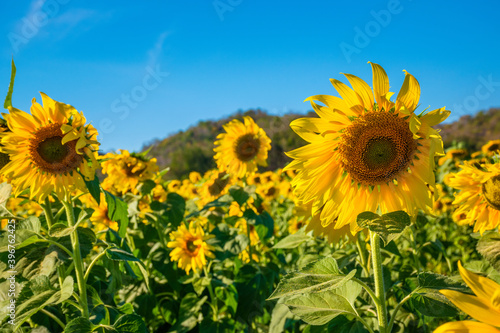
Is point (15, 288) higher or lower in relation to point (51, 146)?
lower

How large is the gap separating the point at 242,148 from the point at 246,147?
0.05m

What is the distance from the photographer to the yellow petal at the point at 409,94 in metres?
1.57

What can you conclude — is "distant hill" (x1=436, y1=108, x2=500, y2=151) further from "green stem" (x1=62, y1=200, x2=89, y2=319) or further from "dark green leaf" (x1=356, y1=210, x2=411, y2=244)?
"green stem" (x1=62, y1=200, x2=89, y2=319)

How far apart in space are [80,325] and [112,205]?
2.78 feet

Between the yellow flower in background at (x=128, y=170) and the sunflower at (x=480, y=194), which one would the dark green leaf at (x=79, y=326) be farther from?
the sunflower at (x=480, y=194)

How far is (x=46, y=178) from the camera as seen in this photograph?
2346mm

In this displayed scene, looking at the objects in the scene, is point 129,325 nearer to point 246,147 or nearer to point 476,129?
point 246,147

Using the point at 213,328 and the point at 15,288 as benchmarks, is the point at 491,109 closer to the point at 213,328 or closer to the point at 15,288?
the point at 213,328

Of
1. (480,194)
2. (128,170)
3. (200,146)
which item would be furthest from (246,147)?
(200,146)

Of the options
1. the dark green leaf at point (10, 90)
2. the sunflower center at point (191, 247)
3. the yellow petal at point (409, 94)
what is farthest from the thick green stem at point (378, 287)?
the sunflower center at point (191, 247)

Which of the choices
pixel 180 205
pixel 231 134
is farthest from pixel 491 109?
pixel 180 205

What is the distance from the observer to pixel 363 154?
1782mm

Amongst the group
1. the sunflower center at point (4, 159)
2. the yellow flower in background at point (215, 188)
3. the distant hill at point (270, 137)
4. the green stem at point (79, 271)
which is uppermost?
the distant hill at point (270, 137)

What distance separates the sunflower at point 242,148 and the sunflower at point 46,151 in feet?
6.97
